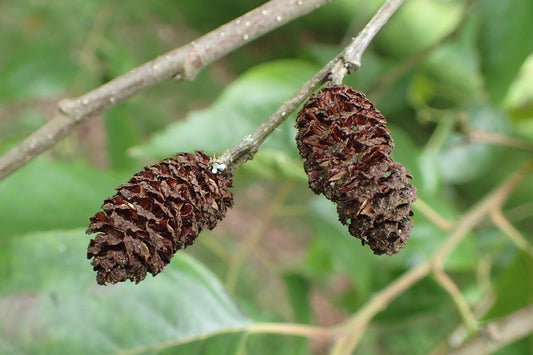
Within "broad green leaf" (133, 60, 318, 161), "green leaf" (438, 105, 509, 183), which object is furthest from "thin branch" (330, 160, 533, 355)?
"green leaf" (438, 105, 509, 183)

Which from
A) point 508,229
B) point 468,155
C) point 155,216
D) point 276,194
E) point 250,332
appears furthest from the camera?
point 276,194

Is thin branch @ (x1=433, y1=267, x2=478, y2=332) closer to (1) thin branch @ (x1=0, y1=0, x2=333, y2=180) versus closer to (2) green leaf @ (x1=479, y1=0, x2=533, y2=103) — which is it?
(2) green leaf @ (x1=479, y1=0, x2=533, y2=103)

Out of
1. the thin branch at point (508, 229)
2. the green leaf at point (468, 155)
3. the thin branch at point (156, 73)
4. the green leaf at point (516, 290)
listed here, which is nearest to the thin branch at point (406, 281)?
the thin branch at point (508, 229)

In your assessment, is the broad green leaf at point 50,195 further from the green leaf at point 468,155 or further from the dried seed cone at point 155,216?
the green leaf at point 468,155

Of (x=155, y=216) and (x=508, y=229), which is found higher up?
Answer: (x=508, y=229)

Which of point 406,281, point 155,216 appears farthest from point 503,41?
point 155,216

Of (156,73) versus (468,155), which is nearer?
(156,73)

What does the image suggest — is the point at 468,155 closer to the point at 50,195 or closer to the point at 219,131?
the point at 219,131
